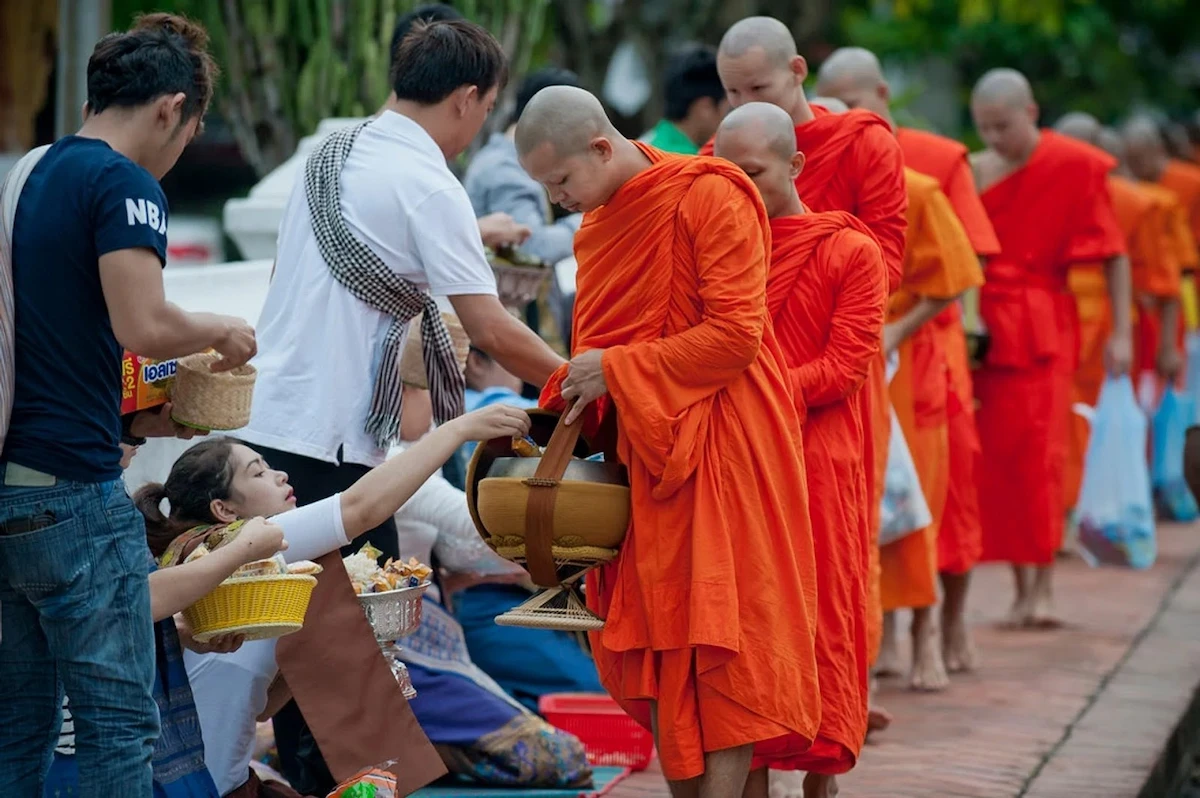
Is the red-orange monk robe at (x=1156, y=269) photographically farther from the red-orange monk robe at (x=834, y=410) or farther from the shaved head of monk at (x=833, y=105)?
the red-orange monk robe at (x=834, y=410)

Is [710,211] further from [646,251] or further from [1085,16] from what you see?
[1085,16]

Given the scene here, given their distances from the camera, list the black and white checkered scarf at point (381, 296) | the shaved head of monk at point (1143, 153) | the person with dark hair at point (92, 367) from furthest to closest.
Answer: the shaved head of monk at point (1143, 153) → the black and white checkered scarf at point (381, 296) → the person with dark hair at point (92, 367)

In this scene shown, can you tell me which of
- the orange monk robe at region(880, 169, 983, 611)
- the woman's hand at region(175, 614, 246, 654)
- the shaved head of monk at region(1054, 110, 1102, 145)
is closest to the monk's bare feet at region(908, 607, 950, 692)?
the orange monk robe at region(880, 169, 983, 611)

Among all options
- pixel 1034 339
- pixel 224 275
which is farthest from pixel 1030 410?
pixel 224 275

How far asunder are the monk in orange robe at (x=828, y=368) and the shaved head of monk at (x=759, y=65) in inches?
20.4

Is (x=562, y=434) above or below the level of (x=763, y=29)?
below

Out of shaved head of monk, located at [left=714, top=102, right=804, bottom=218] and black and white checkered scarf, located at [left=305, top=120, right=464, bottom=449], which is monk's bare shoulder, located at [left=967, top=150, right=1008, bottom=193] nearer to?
shaved head of monk, located at [left=714, top=102, right=804, bottom=218]

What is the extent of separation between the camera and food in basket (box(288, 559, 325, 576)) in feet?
13.3

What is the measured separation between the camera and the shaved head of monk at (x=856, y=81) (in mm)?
6582

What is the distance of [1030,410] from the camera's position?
25.6 feet

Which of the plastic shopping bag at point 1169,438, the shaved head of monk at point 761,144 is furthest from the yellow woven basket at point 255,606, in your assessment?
the plastic shopping bag at point 1169,438

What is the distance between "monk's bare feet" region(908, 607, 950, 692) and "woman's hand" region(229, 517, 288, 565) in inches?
139

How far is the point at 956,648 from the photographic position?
7.27 meters

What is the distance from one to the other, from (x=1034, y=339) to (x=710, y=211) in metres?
3.98
